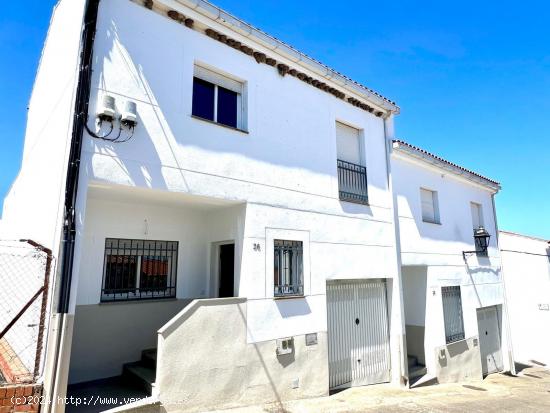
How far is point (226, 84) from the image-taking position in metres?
7.66

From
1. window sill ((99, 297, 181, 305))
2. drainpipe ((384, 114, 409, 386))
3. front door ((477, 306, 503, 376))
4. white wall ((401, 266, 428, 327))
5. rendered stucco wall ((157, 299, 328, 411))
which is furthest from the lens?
front door ((477, 306, 503, 376))

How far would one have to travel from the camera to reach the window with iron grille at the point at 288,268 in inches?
300

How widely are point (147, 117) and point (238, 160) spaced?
1934mm

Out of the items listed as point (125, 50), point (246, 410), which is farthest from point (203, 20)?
point (246, 410)

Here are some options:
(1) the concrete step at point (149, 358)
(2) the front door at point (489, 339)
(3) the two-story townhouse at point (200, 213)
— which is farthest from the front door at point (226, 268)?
(2) the front door at point (489, 339)

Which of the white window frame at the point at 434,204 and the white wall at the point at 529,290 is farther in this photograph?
the white wall at the point at 529,290

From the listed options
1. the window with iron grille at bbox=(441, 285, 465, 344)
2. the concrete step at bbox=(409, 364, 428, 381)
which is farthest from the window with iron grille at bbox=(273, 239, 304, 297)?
the window with iron grille at bbox=(441, 285, 465, 344)

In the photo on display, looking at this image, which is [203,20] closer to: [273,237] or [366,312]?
[273,237]

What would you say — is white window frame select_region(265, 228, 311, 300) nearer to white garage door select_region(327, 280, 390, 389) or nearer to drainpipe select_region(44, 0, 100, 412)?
white garage door select_region(327, 280, 390, 389)

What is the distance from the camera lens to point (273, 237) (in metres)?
7.57

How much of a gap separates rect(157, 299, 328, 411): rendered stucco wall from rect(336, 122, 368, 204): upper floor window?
411 cm

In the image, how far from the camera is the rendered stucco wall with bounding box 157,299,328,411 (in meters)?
5.76

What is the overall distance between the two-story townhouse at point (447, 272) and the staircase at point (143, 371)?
7345 mm

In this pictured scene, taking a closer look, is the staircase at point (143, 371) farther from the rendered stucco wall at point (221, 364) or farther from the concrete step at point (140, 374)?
the rendered stucco wall at point (221, 364)
